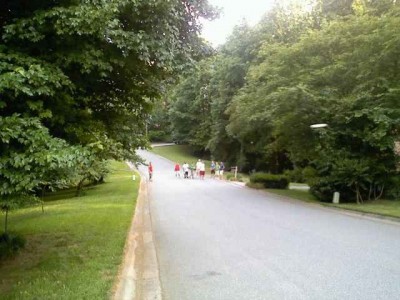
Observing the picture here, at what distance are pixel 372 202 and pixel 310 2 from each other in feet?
72.9

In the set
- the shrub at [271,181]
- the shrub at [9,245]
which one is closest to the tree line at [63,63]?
the shrub at [9,245]

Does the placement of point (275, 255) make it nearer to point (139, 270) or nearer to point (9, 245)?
point (139, 270)

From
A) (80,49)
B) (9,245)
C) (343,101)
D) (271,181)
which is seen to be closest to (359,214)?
(343,101)

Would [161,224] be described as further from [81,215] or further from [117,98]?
[117,98]

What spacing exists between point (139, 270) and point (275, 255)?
268 centimetres

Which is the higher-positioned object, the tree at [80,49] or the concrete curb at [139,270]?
the tree at [80,49]

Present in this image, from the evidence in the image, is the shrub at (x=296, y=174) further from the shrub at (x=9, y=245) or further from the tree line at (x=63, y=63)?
the tree line at (x=63, y=63)

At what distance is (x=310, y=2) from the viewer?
35.7m

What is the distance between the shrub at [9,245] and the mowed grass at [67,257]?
17cm

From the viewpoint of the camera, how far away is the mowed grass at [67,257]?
6.12 metres

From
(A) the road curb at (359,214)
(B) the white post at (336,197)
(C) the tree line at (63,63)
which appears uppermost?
(C) the tree line at (63,63)

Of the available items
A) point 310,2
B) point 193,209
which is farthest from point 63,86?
point 310,2

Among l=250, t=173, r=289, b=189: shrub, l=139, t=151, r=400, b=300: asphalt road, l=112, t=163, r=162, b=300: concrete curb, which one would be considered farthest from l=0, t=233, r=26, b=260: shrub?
l=250, t=173, r=289, b=189: shrub

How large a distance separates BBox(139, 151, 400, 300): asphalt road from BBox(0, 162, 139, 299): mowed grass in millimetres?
993
